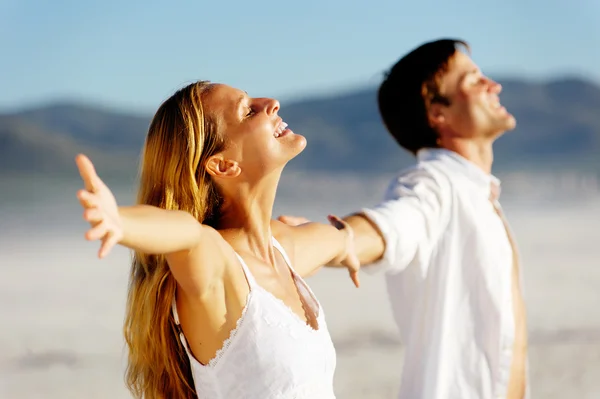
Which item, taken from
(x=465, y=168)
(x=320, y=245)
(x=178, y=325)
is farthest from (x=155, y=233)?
(x=465, y=168)

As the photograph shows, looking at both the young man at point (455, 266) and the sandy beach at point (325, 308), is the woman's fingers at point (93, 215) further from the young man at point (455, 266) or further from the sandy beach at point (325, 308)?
the sandy beach at point (325, 308)

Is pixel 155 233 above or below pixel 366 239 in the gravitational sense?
above

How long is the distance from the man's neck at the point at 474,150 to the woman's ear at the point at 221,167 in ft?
3.94

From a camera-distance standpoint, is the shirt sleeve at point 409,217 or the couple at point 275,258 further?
the shirt sleeve at point 409,217

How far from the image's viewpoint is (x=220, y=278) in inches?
72.7

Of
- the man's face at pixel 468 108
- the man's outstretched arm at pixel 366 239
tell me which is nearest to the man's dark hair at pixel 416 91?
the man's face at pixel 468 108

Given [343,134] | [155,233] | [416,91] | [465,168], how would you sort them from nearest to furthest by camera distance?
[155,233]
[465,168]
[416,91]
[343,134]

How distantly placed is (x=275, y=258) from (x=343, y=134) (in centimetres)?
1057

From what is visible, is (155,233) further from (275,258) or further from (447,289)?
(447,289)

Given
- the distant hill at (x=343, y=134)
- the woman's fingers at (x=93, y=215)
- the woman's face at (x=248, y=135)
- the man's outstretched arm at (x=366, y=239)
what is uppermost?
the woman's fingers at (x=93, y=215)

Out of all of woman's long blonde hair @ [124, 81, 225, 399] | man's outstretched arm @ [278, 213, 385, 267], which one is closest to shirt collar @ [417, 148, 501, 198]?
man's outstretched arm @ [278, 213, 385, 267]

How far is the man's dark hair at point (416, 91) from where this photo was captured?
311 centimetres

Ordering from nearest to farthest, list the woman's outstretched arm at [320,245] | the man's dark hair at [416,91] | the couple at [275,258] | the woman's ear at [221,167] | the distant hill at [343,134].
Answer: the couple at [275,258] → the woman's ear at [221,167] → the woman's outstretched arm at [320,245] → the man's dark hair at [416,91] → the distant hill at [343,134]

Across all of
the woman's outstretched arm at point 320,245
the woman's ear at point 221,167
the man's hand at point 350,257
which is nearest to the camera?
the woman's ear at point 221,167
